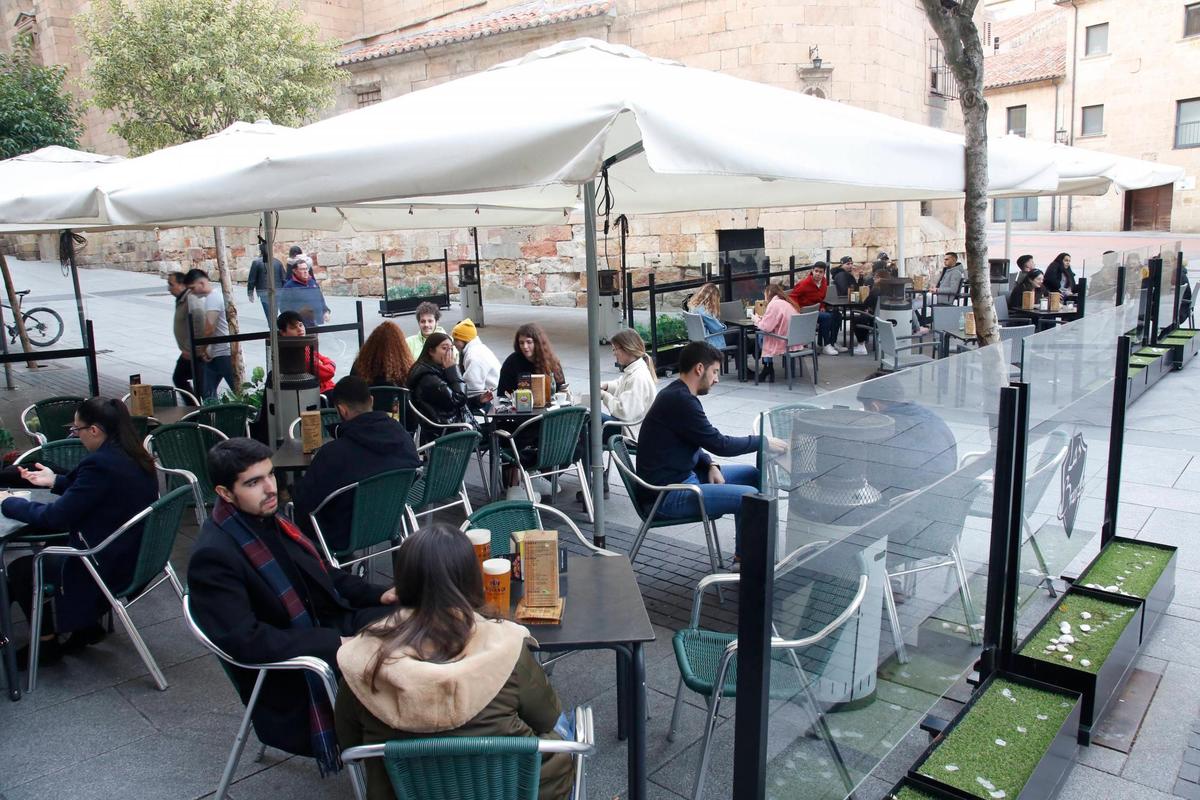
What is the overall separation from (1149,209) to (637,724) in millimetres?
38617

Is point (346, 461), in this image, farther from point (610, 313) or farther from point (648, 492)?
point (610, 313)

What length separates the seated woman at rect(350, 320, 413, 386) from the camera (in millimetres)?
6273

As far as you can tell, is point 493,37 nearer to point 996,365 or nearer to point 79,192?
point 79,192

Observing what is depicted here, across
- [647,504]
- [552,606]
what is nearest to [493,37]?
[647,504]

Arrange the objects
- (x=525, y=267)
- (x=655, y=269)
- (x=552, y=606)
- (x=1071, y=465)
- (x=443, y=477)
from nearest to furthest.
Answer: (x=552, y=606) → (x=1071, y=465) → (x=443, y=477) → (x=655, y=269) → (x=525, y=267)

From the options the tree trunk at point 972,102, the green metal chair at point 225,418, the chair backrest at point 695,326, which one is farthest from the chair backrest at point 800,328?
the green metal chair at point 225,418

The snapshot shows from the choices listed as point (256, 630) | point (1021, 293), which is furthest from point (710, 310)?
point (256, 630)

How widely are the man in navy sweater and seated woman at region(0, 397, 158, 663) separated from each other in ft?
7.53

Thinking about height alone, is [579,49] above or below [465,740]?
above

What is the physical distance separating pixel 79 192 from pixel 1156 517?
6562mm

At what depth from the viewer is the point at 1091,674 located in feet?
10.1

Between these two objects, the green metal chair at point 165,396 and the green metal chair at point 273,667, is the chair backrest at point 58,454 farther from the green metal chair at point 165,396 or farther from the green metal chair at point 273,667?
the green metal chair at point 273,667

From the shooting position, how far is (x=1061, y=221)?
3600 cm

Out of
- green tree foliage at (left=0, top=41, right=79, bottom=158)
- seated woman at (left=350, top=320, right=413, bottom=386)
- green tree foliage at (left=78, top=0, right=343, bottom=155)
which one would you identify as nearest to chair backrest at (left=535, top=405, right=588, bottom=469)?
seated woman at (left=350, top=320, right=413, bottom=386)
